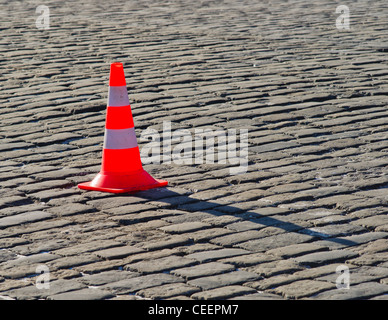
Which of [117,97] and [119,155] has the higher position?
[117,97]

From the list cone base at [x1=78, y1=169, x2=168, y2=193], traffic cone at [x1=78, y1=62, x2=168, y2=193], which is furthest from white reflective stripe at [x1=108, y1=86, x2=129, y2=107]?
cone base at [x1=78, y1=169, x2=168, y2=193]

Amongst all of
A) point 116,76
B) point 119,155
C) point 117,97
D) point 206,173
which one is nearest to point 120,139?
point 119,155

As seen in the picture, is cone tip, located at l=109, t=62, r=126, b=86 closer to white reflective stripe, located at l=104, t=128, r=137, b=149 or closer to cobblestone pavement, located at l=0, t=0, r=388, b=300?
white reflective stripe, located at l=104, t=128, r=137, b=149

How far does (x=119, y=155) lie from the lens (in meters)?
5.14

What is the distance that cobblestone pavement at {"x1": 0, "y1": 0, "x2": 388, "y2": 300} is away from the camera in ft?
12.3

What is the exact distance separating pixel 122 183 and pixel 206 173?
64 centimetres

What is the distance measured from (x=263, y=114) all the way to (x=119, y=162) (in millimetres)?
2019

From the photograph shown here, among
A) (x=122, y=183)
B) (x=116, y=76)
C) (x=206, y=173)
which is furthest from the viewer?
(x=206, y=173)

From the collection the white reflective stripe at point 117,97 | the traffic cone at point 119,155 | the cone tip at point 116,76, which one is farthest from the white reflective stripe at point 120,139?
the cone tip at point 116,76

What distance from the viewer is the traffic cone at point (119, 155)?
508 cm

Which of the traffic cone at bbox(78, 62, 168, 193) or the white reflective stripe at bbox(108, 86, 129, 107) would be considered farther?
the white reflective stripe at bbox(108, 86, 129, 107)

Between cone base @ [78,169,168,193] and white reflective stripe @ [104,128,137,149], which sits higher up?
white reflective stripe @ [104,128,137,149]

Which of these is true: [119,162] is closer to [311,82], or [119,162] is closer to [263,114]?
Answer: [263,114]

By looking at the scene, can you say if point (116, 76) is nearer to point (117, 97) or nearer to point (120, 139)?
point (117, 97)
